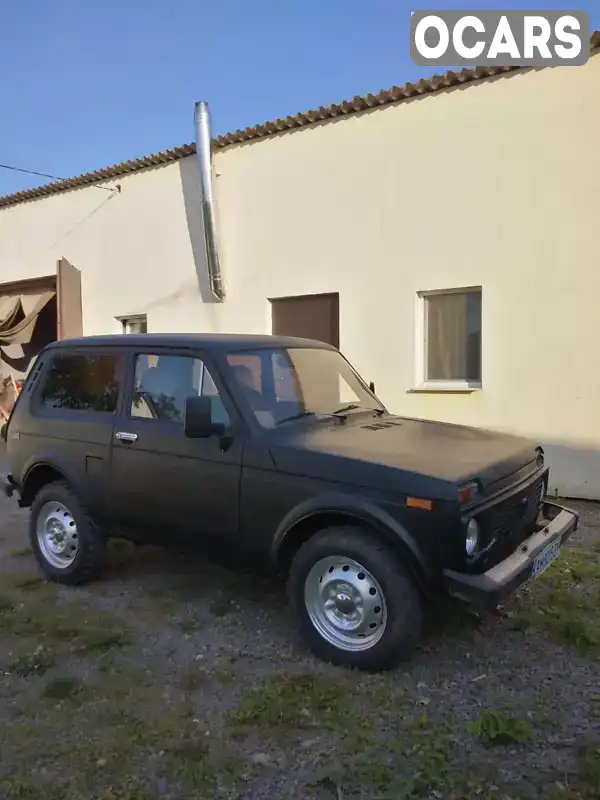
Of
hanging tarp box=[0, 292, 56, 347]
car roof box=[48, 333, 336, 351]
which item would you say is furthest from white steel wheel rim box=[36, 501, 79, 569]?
hanging tarp box=[0, 292, 56, 347]

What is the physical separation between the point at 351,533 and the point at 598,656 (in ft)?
5.36

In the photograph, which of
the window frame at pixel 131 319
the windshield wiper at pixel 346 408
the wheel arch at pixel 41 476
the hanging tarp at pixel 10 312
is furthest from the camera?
the hanging tarp at pixel 10 312

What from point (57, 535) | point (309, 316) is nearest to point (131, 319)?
point (309, 316)

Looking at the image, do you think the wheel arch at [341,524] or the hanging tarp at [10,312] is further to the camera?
the hanging tarp at [10,312]

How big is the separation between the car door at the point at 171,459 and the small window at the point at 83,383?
0.19m

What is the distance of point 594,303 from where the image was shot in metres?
7.22

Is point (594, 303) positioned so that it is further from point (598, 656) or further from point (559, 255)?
point (598, 656)

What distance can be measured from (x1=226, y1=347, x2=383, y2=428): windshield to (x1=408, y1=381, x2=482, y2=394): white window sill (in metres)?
3.25

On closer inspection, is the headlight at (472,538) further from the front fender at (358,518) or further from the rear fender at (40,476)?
the rear fender at (40,476)

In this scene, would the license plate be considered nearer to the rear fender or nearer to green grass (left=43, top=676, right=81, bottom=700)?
green grass (left=43, top=676, right=81, bottom=700)

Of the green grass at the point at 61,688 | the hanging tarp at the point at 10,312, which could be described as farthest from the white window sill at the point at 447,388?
the hanging tarp at the point at 10,312

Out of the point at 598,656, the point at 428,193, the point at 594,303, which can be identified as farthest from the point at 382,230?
the point at 598,656

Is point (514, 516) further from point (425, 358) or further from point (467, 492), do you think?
point (425, 358)

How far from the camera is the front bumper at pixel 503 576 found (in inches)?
129
